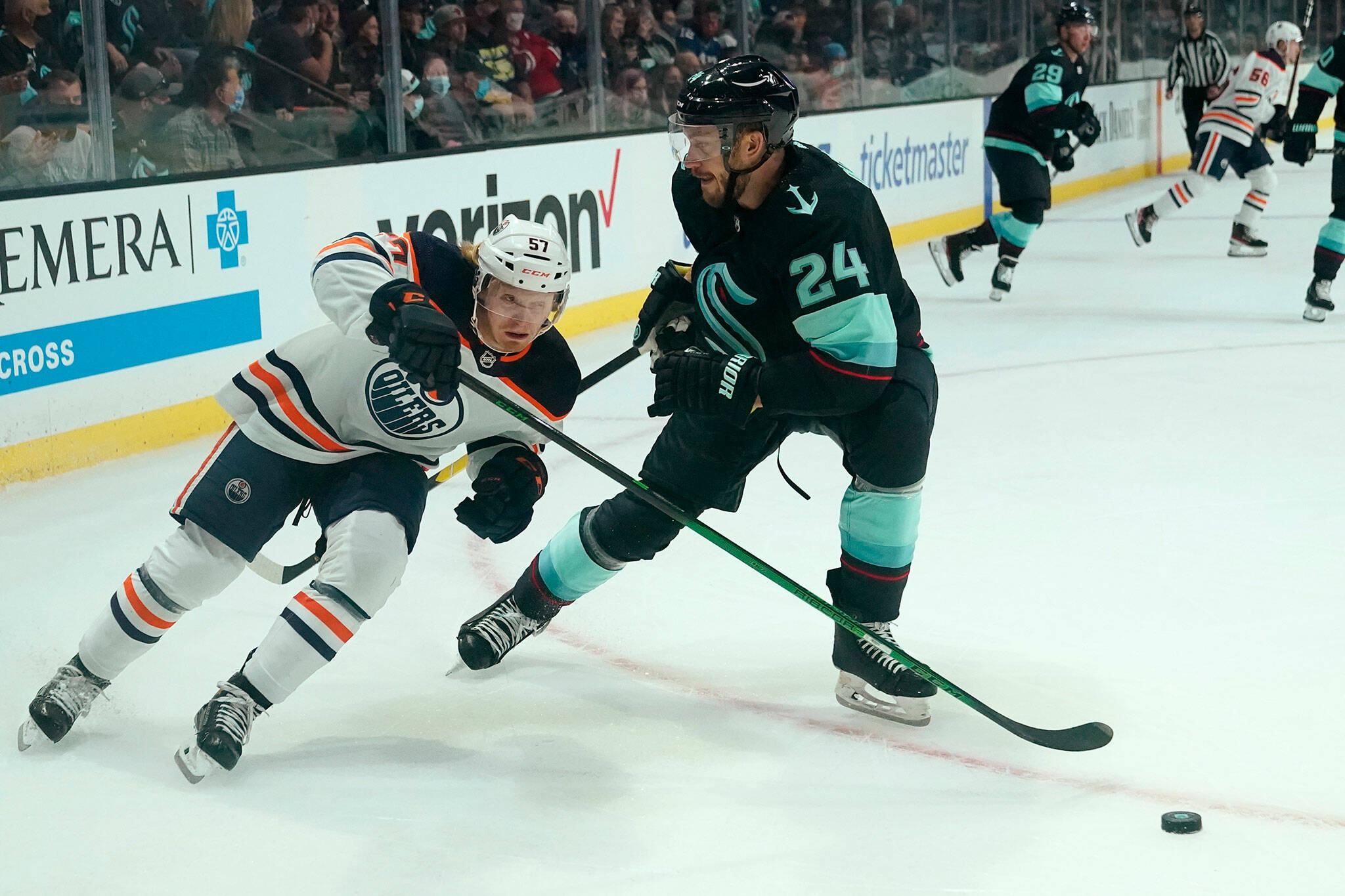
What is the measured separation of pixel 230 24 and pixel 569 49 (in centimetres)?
188

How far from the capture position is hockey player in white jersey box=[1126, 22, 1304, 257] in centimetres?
747

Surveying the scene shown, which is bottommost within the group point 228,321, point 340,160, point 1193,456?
point 1193,456

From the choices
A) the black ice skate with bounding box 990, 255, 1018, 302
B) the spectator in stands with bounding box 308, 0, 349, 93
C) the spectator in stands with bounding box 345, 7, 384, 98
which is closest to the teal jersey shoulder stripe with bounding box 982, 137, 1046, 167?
the black ice skate with bounding box 990, 255, 1018, 302

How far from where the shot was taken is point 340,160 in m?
5.00

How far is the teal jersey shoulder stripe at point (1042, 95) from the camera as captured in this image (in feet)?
21.0

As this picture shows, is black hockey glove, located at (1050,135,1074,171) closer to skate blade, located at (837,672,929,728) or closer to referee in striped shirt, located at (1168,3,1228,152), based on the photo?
referee in striped shirt, located at (1168,3,1228,152)

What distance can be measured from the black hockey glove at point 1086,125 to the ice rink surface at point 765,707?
98.7 inches

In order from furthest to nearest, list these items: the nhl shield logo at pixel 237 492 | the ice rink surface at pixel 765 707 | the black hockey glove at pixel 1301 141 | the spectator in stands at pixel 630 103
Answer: the spectator in stands at pixel 630 103 < the black hockey glove at pixel 1301 141 < the nhl shield logo at pixel 237 492 < the ice rink surface at pixel 765 707

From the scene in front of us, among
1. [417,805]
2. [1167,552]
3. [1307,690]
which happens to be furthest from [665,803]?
[1167,552]

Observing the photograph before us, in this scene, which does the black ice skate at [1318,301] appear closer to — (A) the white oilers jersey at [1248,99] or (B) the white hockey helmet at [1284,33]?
(A) the white oilers jersey at [1248,99]

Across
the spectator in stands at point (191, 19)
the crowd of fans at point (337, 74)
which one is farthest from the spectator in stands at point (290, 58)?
the spectator in stands at point (191, 19)

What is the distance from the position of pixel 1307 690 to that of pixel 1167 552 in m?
0.81

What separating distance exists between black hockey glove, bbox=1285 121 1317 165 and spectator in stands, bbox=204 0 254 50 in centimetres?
390

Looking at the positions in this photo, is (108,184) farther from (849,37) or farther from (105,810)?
(849,37)
